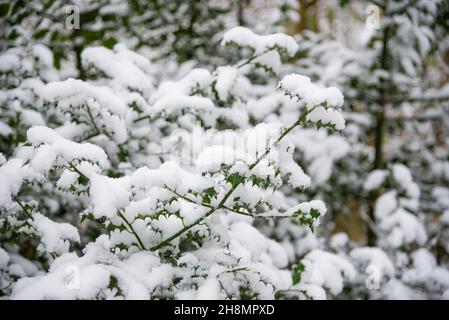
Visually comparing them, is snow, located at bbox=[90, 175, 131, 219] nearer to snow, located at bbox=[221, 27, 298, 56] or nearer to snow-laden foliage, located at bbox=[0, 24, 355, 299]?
snow-laden foliage, located at bbox=[0, 24, 355, 299]

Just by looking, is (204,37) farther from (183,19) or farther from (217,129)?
(217,129)

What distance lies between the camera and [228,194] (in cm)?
136

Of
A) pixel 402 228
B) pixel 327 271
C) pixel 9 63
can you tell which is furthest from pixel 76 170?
pixel 402 228

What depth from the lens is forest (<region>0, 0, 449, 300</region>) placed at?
136 centimetres

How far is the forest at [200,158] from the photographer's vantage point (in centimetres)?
136

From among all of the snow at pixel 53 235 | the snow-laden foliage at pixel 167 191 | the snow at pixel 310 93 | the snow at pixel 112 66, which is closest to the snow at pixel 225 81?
the snow-laden foliage at pixel 167 191

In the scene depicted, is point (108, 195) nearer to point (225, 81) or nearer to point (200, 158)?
point (200, 158)

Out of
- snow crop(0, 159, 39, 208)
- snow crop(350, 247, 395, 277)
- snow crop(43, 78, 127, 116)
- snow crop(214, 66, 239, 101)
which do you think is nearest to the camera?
snow crop(0, 159, 39, 208)

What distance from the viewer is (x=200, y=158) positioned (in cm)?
137

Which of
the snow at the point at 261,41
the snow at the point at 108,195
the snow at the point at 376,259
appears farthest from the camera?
the snow at the point at 376,259

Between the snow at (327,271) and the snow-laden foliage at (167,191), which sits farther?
the snow at (327,271)

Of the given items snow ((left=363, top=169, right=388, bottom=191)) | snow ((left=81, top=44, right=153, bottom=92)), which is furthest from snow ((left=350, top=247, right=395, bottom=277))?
snow ((left=81, top=44, right=153, bottom=92))

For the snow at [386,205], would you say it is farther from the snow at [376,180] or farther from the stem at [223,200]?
the stem at [223,200]
